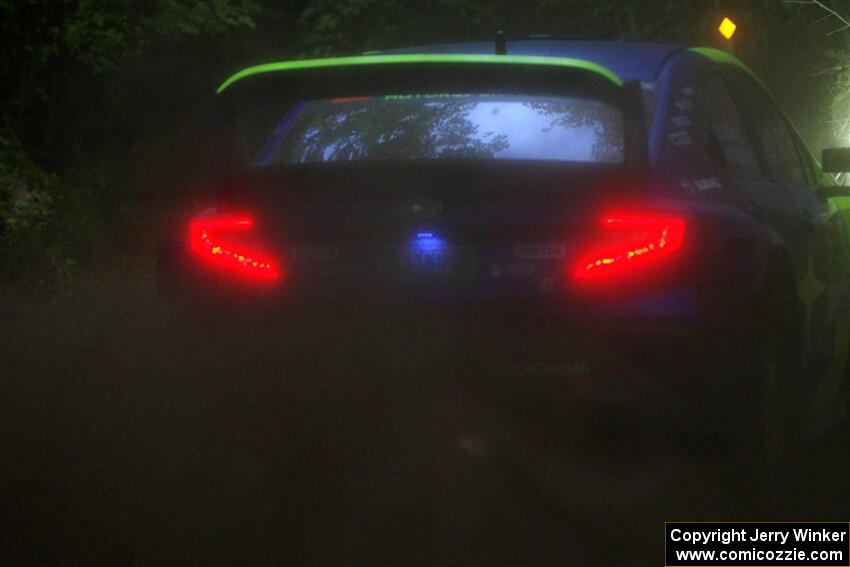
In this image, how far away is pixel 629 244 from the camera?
5.48 m

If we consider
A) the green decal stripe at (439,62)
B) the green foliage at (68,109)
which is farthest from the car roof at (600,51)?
the green foliage at (68,109)

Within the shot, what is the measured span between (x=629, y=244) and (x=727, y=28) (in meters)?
15.5

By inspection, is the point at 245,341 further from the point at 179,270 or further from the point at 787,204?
the point at 787,204

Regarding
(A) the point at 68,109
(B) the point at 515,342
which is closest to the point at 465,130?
(B) the point at 515,342

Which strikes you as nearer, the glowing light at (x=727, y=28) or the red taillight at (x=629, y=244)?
the red taillight at (x=629, y=244)

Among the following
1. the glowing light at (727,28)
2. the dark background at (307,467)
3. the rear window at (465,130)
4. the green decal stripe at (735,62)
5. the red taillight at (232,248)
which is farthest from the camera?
the glowing light at (727,28)

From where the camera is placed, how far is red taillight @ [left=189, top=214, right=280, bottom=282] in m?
5.61

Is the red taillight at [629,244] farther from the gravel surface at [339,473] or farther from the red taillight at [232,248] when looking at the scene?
the red taillight at [232,248]

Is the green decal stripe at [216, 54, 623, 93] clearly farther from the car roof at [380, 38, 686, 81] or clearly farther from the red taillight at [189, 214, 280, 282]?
the car roof at [380, 38, 686, 81]

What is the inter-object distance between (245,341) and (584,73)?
1301 mm

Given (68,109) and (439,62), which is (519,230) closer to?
(439,62)

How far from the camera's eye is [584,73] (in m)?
5.68

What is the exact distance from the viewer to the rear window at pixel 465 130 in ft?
19.9

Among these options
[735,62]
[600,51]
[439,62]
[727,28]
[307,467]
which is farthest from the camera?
[727,28]
